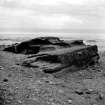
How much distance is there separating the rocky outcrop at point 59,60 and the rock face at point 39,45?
270 centimetres

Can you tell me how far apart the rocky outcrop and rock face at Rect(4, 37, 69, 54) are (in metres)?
2.70

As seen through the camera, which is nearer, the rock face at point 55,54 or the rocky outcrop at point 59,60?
the rocky outcrop at point 59,60

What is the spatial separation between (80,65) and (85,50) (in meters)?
1.71

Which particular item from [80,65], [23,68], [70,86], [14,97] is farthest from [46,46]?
[14,97]

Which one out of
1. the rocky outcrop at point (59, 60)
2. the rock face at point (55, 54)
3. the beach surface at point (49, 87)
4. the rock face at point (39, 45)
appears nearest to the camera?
the beach surface at point (49, 87)

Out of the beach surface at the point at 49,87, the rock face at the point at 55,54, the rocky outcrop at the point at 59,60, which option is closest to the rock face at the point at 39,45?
the rock face at the point at 55,54

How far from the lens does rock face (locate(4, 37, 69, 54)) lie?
20731 millimetres

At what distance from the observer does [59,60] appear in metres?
16.2

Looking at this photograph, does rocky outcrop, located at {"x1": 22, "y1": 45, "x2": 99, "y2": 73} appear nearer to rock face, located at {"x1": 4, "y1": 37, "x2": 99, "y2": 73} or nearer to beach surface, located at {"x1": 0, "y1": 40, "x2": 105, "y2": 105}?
rock face, located at {"x1": 4, "y1": 37, "x2": 99, "y2": 73}

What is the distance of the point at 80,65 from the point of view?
59.3 ft

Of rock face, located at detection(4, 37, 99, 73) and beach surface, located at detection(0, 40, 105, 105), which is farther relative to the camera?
rock face, located at detection(4, 37, 99, 73)

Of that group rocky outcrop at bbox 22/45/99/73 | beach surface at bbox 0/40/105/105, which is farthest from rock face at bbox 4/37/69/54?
beach surface at bbox 0/40/105/105

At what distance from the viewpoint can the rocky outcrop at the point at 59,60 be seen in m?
15.7

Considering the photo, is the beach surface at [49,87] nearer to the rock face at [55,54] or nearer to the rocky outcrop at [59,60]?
the rocky outcrop at [59,60]
